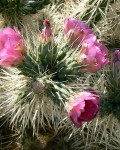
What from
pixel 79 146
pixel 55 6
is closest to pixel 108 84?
pixel 79 146

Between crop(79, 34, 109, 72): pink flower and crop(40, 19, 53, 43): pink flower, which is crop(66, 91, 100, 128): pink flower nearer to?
crop(79, 34, 109, 72): pink flower

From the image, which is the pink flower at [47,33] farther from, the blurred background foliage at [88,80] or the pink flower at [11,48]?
the blurred background foliage at [88,80]

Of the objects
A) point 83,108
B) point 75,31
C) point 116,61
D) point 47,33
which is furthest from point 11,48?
point 116,61

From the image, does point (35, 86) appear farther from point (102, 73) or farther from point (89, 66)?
point (102, 73)

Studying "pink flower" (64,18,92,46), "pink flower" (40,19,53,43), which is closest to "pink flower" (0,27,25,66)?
"pink flower" (40,19,53,43)

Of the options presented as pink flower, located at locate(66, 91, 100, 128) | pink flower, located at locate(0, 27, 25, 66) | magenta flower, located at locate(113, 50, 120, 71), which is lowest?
pink flower, located at locate(66, 91, 100, 128)

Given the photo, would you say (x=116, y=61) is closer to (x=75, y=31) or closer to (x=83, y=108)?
(x=75, y=31)
